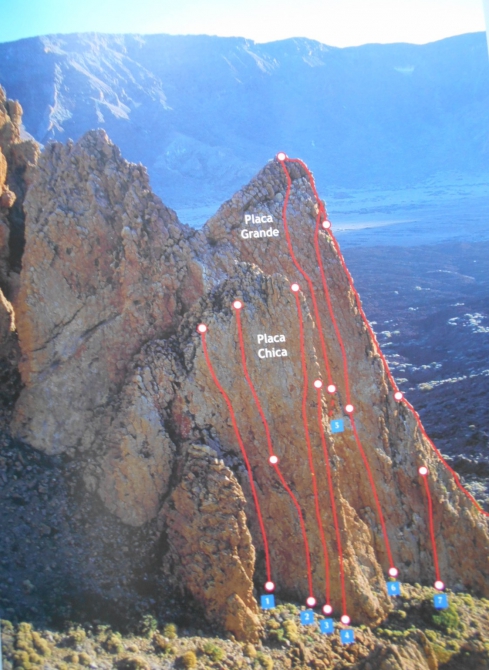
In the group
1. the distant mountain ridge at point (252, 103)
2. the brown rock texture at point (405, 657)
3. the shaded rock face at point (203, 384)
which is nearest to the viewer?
the brown rock texture at point (405, 657)

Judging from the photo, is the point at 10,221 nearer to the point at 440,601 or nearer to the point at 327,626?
the point at 327,626

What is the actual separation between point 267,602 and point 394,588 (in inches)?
40.4

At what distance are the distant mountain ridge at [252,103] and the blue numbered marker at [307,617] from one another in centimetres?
312

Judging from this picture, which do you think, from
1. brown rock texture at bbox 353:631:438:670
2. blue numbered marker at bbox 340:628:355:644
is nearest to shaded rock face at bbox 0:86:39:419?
blue numbered marker at bbox 340:628:355:644

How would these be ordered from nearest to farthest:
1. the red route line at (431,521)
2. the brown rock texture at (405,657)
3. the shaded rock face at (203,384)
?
the brown rock texture at (405,657) → the shaded rock face at (203,384) → the red route line at (431,521)

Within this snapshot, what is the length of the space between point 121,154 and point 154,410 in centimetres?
201

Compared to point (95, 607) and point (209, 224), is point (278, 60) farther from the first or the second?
point (95, 607)

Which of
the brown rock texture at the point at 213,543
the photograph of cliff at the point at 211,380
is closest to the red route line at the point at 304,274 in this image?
the photograph of cliff at the point at 211,380

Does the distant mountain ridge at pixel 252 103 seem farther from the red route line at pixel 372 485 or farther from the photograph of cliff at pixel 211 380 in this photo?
the red route line at pixel 372 485

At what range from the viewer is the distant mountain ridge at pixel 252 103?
4594 mm

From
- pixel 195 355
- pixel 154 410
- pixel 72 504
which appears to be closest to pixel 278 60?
pixel 195 355

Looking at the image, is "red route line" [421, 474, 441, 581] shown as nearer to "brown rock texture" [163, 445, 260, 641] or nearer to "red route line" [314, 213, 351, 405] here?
"red route line" [314, 213, 351, 405]

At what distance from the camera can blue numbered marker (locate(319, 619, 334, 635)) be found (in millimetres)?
4137

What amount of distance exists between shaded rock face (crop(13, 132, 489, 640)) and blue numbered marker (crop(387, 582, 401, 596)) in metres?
0.08
